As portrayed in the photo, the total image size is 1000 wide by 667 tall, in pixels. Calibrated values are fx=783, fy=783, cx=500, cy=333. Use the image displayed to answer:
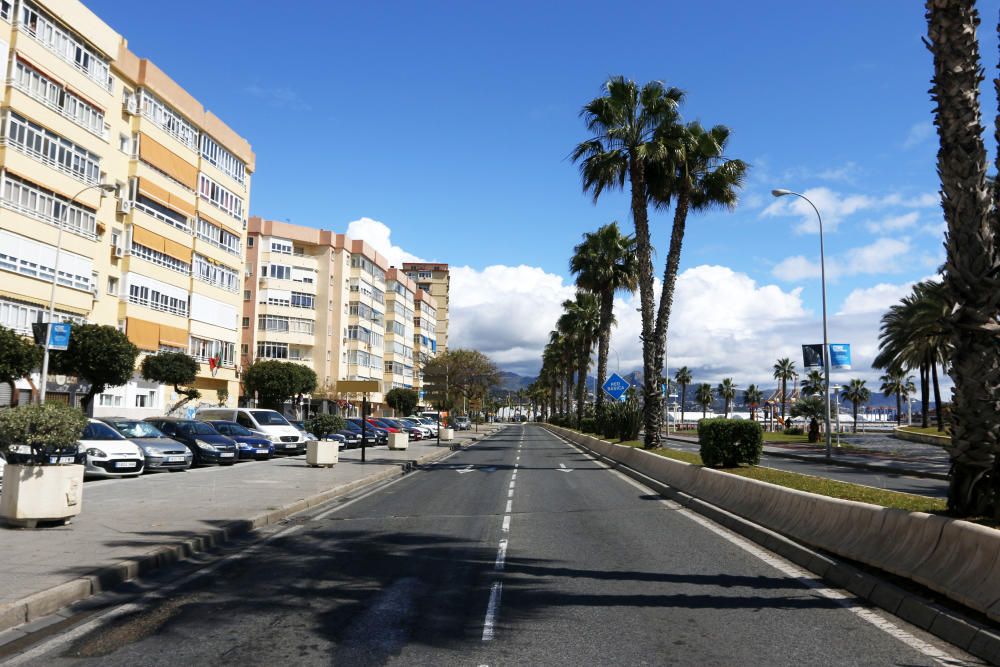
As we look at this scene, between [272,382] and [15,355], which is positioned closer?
[15,355]

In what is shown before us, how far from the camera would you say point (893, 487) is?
19.2 meters

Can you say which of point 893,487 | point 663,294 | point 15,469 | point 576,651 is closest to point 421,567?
point 576,651

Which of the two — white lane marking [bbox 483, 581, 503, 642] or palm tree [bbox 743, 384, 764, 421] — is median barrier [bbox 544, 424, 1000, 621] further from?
palm tree [bbox 743, 384, 764, 421]

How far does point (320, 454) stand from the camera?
2450cm

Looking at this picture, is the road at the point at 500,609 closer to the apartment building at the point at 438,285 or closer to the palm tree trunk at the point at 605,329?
the palm tree trunk at the point at 605,329

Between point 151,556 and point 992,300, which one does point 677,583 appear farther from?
point 151,556

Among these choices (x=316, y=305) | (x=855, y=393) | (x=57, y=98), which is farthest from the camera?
(x=855, y=393)

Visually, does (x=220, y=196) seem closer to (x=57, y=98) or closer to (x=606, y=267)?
(x=57, y=98)

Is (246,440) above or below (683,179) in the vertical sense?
below

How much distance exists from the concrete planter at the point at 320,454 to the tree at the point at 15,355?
1059 centimetres

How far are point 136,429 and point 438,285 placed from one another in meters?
119

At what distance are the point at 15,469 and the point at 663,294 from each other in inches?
878

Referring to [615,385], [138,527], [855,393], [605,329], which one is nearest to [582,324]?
[605,329]

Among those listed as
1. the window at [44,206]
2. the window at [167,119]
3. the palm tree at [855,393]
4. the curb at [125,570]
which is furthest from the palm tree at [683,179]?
the palm tree at [855,393]
